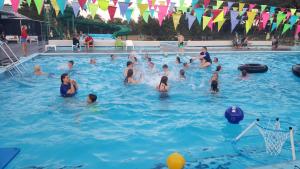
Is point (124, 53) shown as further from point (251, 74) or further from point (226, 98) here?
point (226, 98)

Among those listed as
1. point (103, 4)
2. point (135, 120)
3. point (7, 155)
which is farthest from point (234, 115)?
point (103, 4)

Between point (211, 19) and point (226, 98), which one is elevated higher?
point (211, 19)

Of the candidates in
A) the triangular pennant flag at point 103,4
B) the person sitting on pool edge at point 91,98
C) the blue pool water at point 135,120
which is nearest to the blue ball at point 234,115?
the blue pool water at point 135,120

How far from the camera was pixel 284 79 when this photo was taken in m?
14.0

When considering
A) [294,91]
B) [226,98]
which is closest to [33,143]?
[226,98]

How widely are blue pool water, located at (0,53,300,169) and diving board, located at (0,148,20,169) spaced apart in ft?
Result: 0.54

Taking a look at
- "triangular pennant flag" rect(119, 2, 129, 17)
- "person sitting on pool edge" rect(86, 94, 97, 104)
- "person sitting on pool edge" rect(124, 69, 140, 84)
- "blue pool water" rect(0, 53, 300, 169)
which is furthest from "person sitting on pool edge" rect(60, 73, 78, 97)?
"triangular pennant flag" rect(119, 2, 129, 17)

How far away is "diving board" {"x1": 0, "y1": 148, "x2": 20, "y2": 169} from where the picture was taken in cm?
517

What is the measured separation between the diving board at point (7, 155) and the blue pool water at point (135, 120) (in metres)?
0.16

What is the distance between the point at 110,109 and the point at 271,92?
21.0ft

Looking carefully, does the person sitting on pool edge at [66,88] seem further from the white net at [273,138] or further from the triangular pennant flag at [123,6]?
the triangular pennant flag at [123,6]

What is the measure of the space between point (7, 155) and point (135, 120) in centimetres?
346

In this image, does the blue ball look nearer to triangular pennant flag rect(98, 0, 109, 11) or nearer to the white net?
the white net

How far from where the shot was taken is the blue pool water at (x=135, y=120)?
5.90m
